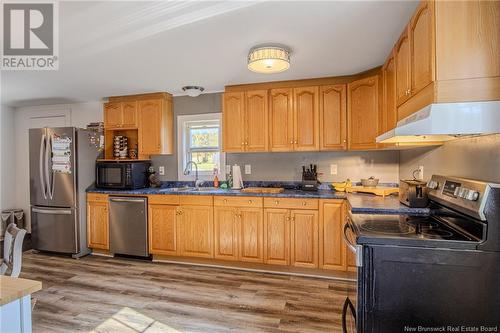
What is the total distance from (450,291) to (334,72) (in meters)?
2.43

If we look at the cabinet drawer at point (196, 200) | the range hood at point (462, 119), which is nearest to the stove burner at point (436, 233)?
the range hood at point (462, 119)

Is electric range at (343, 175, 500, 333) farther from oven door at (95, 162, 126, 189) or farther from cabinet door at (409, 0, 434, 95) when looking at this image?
oven door at (95, 162, 126, 189)

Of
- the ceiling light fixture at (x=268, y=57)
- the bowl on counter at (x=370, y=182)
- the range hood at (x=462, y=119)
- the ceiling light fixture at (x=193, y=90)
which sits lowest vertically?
the bowl on counter at (x=370, y=182)

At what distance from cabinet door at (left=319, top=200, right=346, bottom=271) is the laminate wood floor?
205 mm

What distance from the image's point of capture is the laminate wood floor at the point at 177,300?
7.14 ft

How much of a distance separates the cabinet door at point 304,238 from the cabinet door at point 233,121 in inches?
44.5

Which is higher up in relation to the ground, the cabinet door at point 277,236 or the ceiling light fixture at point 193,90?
the ceiling light fixture at point 193,90

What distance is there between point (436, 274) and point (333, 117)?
7.27 ft

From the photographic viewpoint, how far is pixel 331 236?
2.99 meters

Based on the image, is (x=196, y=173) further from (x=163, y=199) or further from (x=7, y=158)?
(x=7, y=158)

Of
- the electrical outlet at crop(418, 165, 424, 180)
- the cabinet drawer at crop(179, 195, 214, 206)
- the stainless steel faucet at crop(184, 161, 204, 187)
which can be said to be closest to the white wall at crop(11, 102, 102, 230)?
the stainless steel faucet at crop(184, 161, 204, 187)

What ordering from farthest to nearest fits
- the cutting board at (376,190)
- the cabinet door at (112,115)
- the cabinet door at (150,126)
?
the cabinet door at (112,115) < the cabinet door at (150,126) < the cutting board at (376,190)

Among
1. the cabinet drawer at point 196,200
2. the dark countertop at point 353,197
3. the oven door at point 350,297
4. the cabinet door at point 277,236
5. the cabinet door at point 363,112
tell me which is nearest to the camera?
the oven door at point 350,297

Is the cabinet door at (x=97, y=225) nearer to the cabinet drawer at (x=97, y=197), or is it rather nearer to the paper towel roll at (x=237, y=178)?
the cabinet drawer at (x=97, y=197)
